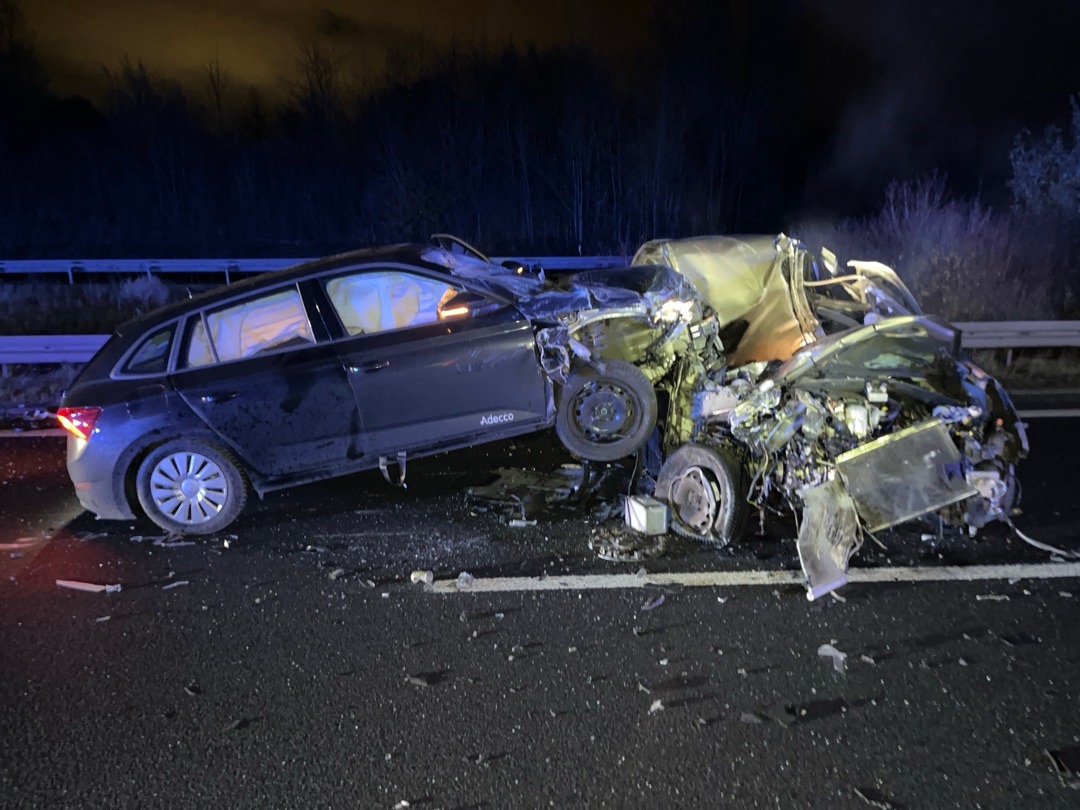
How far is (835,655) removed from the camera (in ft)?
11.6

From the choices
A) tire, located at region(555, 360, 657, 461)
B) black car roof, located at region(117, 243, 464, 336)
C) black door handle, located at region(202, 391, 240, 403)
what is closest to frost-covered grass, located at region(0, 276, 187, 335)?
black car roof, located at region(117, 243, 464, 336)

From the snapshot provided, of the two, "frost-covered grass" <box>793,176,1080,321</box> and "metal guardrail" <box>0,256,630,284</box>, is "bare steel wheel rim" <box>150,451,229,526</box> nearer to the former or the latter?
"frost-covered grass" <box>793,176,1080,321</box>


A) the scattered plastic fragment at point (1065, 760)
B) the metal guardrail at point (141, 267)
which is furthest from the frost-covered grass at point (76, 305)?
the scattered plastic fragment at point (1065, 760)

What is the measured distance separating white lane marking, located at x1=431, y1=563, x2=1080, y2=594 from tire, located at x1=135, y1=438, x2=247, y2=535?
1.67 meters

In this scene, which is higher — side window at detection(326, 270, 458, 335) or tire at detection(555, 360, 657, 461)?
side window at detection(326, 270, 458, 335)

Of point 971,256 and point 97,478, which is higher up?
point 971,256

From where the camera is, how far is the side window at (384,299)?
205 inches

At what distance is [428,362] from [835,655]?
9.56ft

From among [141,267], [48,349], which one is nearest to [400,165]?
[141,267]

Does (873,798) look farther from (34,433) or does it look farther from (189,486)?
(34,433)

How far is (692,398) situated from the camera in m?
5.13

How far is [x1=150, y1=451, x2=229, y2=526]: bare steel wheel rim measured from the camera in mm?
5031

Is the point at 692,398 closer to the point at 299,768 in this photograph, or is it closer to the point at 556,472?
the point at 556,472

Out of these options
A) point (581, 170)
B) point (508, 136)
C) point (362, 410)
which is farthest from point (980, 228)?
point (508, 136)
